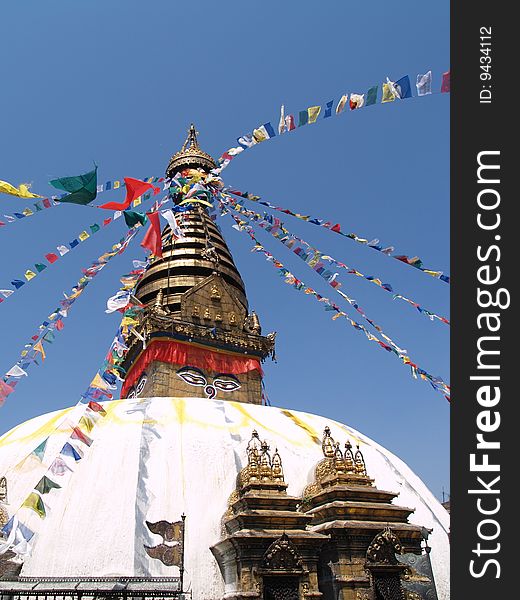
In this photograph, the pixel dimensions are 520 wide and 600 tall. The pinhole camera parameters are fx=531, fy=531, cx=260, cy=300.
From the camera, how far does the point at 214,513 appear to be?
453 inches

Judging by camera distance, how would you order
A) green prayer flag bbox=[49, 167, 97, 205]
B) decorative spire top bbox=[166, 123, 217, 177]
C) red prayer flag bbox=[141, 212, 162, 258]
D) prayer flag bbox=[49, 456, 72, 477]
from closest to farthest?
green prayer flag bbox=[49, 167, 97, 205] → prayer flag bbox=[49, 456, 72, 477] → red prayer flag bbox=[141, 212, 162, 258] → decorative spire top bbox=[166, 123, 217, 177]

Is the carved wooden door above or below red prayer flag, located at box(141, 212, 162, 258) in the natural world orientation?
below

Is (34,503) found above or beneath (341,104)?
beneath

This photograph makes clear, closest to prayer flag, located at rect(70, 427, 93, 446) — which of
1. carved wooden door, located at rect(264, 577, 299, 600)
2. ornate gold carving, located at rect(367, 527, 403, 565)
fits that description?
carved wooden door, located at rect(264, 577, 299, 600)

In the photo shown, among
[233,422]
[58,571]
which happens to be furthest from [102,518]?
[233,422]

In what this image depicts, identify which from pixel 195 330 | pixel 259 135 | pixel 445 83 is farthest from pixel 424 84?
pixel 195 330

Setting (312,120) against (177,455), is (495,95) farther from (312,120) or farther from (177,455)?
(177,455)

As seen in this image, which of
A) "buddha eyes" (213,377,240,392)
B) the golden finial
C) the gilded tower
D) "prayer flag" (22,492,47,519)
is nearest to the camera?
"prayer flag" (22,492,47,519)

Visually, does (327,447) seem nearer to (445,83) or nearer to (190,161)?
(445,83)

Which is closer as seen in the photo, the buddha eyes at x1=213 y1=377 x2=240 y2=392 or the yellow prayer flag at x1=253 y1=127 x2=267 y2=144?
the yellow prayer flag at x1=253 y1=127 x2=267 y2=144

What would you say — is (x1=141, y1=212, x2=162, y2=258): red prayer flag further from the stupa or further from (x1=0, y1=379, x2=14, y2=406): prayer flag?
the stupa

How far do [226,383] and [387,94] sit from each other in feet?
37.2

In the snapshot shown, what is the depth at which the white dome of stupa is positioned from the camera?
1043cm

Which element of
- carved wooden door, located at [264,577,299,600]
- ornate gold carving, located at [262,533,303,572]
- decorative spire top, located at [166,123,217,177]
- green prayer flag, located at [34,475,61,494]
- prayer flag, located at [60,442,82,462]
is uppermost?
decorative spire top, located at [166,123,217,177]
